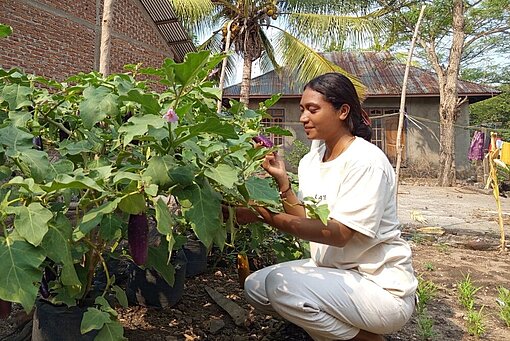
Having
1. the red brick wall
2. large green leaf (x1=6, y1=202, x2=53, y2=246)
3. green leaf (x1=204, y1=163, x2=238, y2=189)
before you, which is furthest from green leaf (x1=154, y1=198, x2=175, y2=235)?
the red brick wall

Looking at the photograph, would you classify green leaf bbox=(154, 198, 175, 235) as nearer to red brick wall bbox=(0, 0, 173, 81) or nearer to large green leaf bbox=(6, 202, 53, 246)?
large green leaf bbox=(6, 202, 53, 246)

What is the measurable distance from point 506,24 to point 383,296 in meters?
17.5

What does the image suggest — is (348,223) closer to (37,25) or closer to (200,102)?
(200,102)

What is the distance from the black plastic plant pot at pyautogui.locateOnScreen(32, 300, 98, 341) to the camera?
1.55 m

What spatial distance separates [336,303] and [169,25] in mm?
10061

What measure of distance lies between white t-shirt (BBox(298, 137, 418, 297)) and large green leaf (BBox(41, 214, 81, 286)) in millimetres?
943

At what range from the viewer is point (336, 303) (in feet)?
5.71

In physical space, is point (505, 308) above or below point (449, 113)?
below

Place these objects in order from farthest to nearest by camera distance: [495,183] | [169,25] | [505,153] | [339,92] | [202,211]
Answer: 1. [169,25]
2. [505,153]
3. [495,183]
4. [339,92]
5. [202,211]

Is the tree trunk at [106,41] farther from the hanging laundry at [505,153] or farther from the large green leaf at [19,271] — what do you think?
the hanging laundry at [505,153]

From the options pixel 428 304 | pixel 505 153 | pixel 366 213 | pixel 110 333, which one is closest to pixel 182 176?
pixel 110 333

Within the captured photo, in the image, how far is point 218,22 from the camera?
39.6 ft

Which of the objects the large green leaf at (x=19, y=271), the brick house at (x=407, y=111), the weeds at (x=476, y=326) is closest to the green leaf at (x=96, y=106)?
the large green leaf at (x=19, y=271)

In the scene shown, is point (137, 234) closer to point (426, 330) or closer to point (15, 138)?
point (15, 138)
